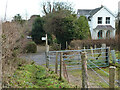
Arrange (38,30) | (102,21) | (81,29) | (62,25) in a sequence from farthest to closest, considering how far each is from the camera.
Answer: (102,21) → (38,30) → (81,29) → (62,25)

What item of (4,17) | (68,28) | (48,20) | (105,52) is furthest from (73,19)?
(4,17)

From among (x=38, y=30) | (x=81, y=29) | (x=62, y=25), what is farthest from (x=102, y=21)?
(x=62, y=25)

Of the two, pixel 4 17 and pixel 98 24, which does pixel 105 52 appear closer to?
pixel 4 17

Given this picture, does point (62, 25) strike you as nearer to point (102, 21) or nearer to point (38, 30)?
point (38, 30)

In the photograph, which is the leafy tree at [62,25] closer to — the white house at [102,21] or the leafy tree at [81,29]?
the leafy tree at [81,29]

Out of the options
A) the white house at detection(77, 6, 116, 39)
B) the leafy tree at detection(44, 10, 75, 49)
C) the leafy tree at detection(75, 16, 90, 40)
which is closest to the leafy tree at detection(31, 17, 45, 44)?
the white house at detection(77, 6, 116, 39)

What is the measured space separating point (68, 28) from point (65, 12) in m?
2.45

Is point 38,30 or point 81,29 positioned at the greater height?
point 38,30

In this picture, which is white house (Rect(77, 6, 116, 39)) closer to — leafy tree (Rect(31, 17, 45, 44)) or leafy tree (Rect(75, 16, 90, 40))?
leafy tree (Rect(31, 17, 45, 44))

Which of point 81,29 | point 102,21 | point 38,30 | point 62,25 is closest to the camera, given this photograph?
point 62,25

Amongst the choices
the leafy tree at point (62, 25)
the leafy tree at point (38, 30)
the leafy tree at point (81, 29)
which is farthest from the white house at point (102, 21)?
the leafy tree at point (62, 25)

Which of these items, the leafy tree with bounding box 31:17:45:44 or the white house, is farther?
the white house

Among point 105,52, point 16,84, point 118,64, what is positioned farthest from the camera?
point 105,52

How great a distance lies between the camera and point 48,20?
21.1 meters
